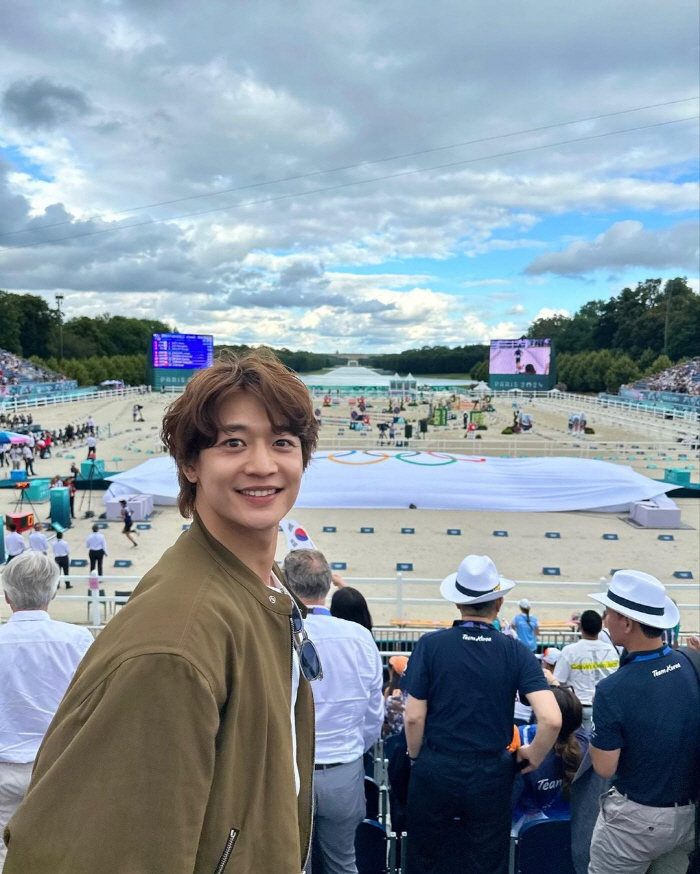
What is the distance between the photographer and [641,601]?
3.18 metres

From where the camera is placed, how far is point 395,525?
17.7 metres

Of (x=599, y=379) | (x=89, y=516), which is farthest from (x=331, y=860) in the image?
(x=599, y=379)

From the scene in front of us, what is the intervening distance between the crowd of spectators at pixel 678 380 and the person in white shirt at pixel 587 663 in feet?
238

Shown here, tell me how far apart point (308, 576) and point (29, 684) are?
59.3 inches

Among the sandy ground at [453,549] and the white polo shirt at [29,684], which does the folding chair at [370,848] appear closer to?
the white polo shirt at [29,684]

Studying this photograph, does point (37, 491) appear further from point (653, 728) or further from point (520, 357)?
point (520, 357)

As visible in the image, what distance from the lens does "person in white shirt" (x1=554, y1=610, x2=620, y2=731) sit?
5.09m

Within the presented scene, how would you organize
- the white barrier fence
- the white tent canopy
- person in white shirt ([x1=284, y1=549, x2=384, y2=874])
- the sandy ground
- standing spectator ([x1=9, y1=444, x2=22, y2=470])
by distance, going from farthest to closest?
standing spectator ([x1=9, y1=444, x2=22, y2=470]), the white tent canopy, the sandy ground, the white barrier fence, person in white shirt ([x1=284, y1=549, x2=384, y2=874])

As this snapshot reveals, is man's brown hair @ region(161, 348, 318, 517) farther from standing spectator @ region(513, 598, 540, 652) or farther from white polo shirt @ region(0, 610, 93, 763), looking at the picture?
standing spectator @ region(513, 598, 540, 652)

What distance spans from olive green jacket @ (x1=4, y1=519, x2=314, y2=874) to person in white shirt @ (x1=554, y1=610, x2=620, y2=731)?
14.0ft

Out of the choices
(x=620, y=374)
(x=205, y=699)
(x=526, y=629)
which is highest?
(x=620, y=374)

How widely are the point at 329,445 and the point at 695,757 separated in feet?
86.4

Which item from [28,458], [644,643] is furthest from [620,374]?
[644,643]

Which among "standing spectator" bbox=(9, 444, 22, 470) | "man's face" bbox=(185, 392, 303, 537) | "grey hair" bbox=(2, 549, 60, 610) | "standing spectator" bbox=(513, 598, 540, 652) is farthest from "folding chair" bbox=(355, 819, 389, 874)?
"standing spectator" bbox=(9, 444, 22, 470)
